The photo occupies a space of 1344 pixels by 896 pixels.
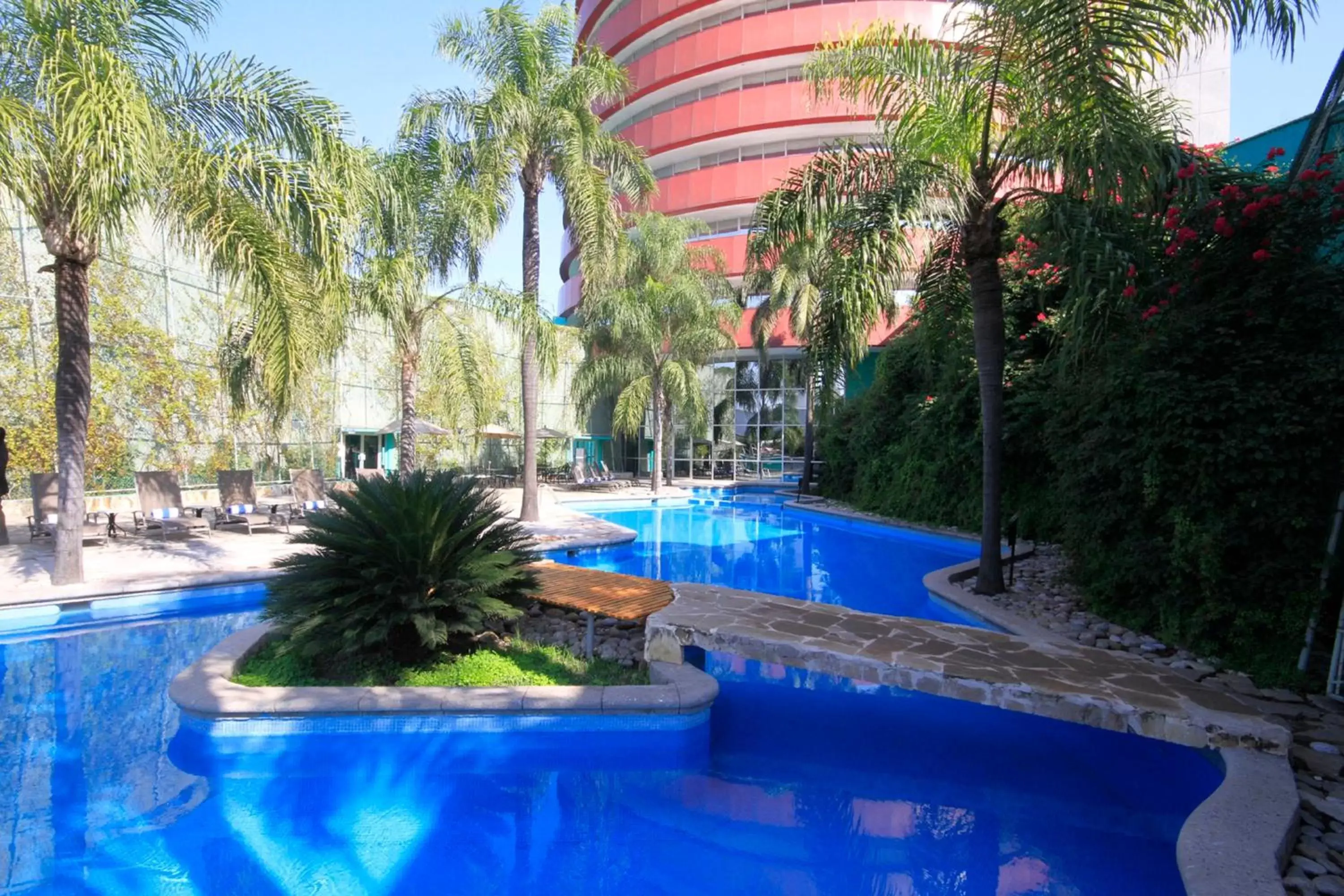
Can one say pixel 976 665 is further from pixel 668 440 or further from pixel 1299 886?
pixel 668 440

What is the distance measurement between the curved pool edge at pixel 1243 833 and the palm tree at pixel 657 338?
54.0 ft

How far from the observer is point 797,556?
473 inches

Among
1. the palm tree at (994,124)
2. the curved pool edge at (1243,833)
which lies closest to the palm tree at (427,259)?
the palm tree at (994,124)

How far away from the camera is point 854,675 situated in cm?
450

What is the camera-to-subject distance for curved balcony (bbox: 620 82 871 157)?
24.8 m

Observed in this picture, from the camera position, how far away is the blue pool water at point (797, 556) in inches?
350

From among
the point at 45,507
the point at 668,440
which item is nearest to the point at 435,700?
the point at 45,507

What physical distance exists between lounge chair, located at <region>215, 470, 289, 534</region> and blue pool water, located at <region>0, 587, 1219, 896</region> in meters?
6.84

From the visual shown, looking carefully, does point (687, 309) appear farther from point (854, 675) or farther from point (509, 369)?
point (854, 675)

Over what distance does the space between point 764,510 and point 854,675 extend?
1479 cm

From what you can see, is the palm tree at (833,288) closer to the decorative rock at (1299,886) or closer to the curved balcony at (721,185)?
the decorative rock at (1299,886)

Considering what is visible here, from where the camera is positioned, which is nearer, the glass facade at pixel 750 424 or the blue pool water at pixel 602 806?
the blue pool water at pixel 602 806

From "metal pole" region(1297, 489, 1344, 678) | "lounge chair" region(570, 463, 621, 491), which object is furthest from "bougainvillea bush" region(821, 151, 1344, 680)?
"lounge chair" region(570, 463, 621, 491)

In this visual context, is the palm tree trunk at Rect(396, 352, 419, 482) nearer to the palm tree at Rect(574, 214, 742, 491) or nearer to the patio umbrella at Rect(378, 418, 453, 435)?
the palm tree at Rect(574, 214, 742, 491)
